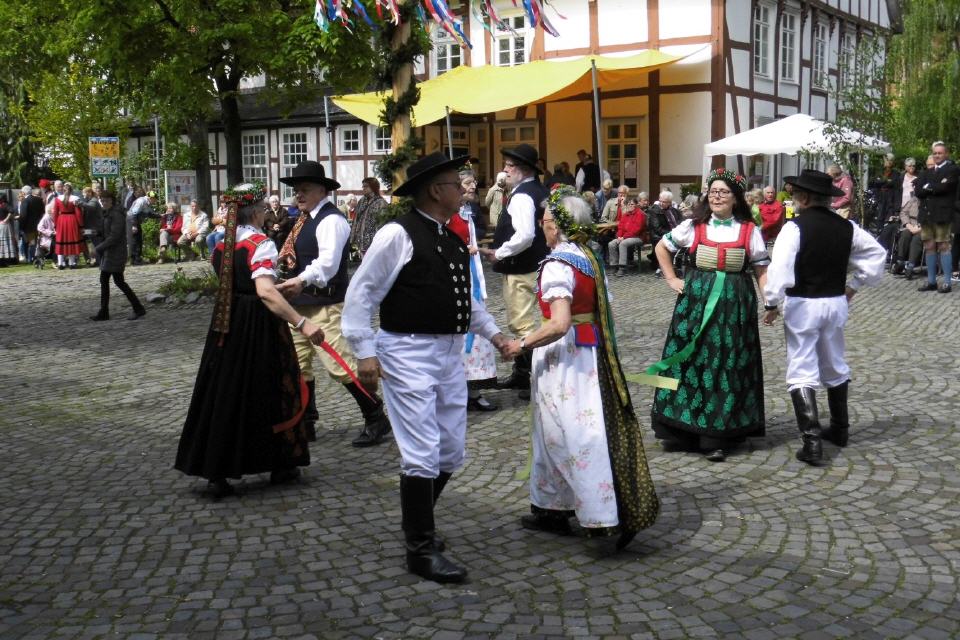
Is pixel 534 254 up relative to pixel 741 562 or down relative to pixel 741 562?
up

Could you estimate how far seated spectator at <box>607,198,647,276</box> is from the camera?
59.1 ft

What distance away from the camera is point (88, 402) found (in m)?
8.67

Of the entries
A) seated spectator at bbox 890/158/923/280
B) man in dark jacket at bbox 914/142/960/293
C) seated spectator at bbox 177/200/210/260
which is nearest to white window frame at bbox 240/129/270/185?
seated spectator at bbox 177/200/210/260

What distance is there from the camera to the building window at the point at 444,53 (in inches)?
1144

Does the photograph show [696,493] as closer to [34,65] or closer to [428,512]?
[428,512]

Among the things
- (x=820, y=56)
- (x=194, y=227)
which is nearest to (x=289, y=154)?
(x=194, y=227)

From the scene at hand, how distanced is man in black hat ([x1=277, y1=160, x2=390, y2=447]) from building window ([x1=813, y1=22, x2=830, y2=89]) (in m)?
25.9

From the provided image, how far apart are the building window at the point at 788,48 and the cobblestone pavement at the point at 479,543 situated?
21453 millimetres

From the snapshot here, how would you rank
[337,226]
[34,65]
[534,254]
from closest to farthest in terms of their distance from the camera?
[337,226] → [534,254] → [34,65]

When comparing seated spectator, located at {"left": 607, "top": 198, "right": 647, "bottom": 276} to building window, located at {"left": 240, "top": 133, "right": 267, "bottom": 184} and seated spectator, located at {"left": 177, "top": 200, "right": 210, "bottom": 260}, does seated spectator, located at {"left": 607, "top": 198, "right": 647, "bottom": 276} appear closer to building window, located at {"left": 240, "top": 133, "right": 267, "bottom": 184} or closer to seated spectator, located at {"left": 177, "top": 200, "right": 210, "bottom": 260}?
seated spectator, located at {"left": 177, "top": 200, "right": 210, "bottom": 260}

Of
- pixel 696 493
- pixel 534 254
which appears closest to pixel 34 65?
pixel 534 254

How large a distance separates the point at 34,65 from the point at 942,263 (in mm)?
23825

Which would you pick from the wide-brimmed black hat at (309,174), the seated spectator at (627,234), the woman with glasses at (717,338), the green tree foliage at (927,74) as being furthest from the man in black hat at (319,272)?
the green tree foliage at (927,74)

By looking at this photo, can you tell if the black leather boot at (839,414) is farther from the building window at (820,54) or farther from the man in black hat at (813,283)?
the building window at (820,54)
